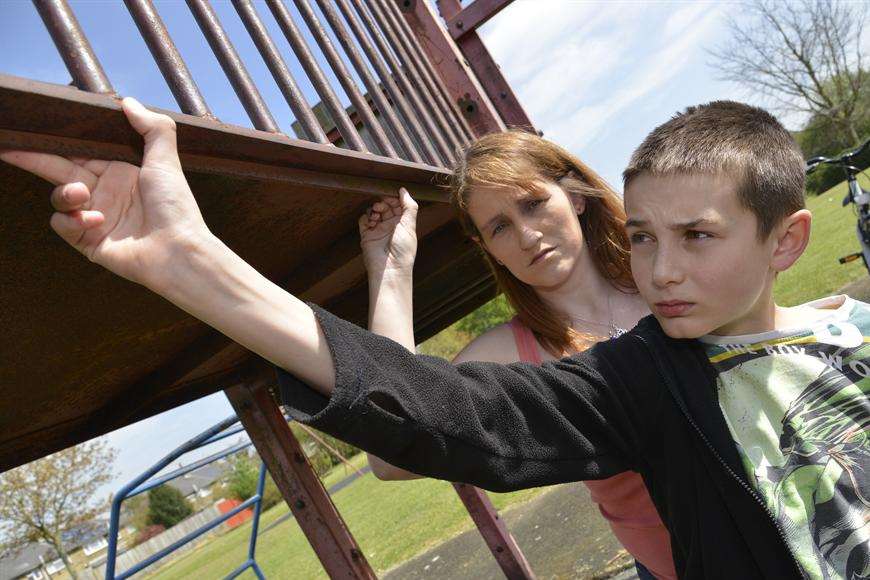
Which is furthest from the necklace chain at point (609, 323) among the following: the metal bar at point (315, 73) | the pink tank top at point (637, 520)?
the metal bar at point (315, 73)

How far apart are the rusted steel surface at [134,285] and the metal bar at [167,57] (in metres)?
0.13

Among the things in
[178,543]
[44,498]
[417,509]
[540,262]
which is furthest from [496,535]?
[44,498]

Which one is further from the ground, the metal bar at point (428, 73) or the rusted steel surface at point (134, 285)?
the metal bar at point (428, 73)

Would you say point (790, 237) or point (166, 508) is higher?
point (166, 508)

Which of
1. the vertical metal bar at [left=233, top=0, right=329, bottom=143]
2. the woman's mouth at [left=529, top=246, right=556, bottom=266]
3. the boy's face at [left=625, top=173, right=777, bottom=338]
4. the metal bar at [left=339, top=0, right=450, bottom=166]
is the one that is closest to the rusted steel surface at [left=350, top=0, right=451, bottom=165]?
the metal bar at [left=339, top=0, right=450, bottom=166]

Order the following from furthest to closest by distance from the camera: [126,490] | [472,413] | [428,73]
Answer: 1. [126,490]
2. [428,73]
3. [472,413]

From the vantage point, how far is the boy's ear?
180cm

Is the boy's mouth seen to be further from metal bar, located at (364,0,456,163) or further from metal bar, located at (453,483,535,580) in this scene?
metal bar, located at (453,483,535,580)

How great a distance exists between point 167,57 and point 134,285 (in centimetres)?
55

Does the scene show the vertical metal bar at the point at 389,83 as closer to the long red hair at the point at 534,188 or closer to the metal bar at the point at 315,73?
the long red hair at the point at 534,188

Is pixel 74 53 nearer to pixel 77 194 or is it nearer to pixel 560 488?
pixel 77 194

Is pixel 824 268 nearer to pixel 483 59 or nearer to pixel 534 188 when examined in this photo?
pixel 483 59

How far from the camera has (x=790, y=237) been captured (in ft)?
5.97

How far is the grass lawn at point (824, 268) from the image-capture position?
1159 cm
